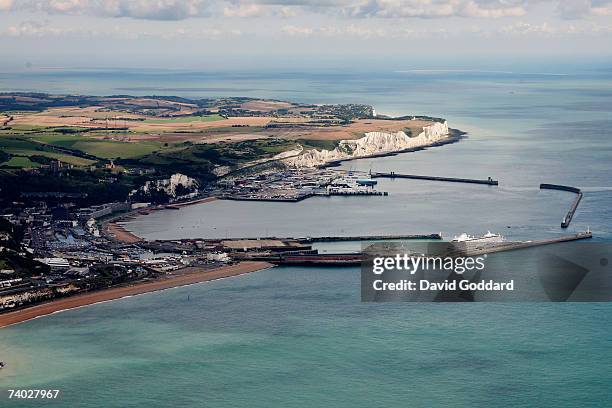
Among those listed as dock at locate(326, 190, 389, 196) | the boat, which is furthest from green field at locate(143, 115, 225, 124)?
the boat

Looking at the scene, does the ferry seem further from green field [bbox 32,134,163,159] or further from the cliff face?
green field [bbox 32,134,163,159]

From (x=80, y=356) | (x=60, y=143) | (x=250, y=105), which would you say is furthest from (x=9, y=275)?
(x=250, y=105)

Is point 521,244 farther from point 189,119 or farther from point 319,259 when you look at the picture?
point 189,119

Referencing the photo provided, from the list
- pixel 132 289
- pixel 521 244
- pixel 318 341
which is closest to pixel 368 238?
pixel 521 244

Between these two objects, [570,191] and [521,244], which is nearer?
[521,244]

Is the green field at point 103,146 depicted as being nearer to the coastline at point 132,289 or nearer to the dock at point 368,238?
the dock at point 368,238

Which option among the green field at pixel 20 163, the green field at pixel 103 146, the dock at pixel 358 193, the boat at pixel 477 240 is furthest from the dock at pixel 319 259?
the green field at pixel 103 146

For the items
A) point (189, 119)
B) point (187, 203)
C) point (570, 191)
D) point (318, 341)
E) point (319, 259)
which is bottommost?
point (187, 203)
